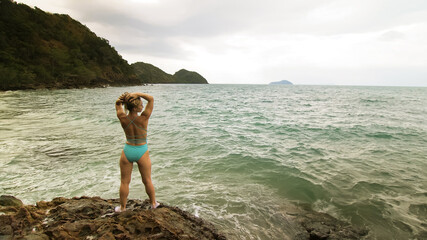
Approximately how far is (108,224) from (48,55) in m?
93.6

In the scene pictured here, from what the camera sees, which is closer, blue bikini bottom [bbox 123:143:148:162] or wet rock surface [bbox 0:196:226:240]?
wet rock surface [bbox 0:196:226:240]

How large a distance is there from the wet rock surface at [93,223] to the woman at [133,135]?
0.48 m

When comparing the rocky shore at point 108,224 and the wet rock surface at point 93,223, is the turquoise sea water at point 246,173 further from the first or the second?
the wet rock surface at point 93,223

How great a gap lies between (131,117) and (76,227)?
5.95 feet

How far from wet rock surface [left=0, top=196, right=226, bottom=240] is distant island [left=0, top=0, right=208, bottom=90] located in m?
54.2

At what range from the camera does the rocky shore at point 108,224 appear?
2.84 metres

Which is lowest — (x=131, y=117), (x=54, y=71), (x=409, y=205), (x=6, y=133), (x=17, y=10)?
(x=409, y=205)

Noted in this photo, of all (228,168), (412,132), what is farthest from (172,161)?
(412,132)

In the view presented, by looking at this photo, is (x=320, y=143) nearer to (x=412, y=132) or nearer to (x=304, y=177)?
(x=304, y=177)

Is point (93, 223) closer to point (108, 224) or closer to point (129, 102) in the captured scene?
point (108, 224)

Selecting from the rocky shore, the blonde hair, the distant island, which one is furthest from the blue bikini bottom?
the distant island

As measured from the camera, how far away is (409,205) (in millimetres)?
5434

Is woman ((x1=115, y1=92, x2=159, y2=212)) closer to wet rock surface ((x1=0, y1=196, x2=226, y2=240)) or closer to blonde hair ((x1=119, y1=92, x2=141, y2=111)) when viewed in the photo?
blonde hair ((x1=119, y1=92, x2=141, y2=111))

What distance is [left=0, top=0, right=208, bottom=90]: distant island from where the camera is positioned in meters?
50.5
